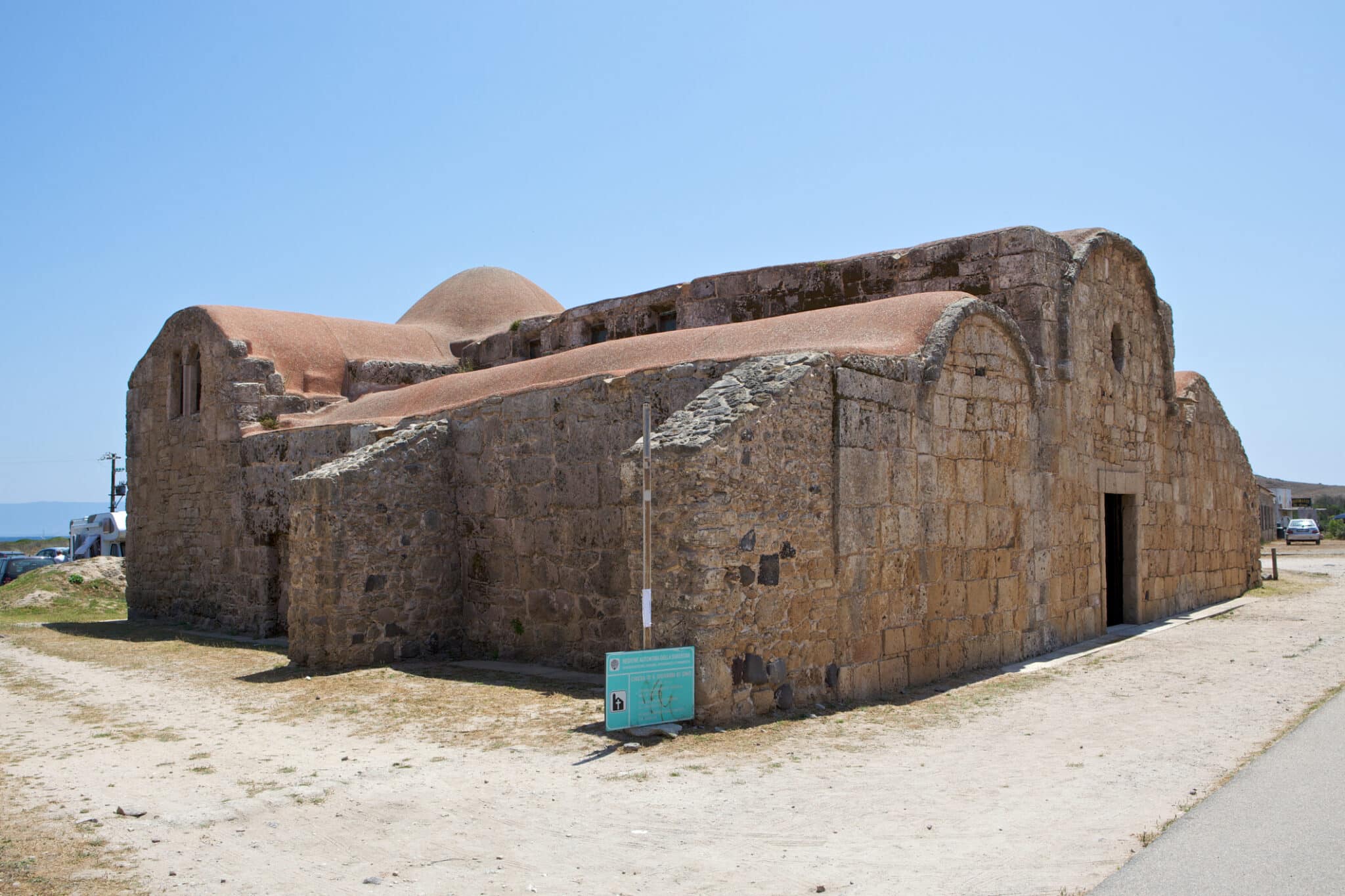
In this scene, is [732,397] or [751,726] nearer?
[751,726]

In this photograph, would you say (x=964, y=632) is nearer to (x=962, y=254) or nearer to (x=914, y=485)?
(x=914, y=485)

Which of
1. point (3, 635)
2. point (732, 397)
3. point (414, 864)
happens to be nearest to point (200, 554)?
point (3, 635)

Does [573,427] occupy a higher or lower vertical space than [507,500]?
higher

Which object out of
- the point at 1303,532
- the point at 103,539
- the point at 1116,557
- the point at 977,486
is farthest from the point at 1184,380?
the point at 103,539

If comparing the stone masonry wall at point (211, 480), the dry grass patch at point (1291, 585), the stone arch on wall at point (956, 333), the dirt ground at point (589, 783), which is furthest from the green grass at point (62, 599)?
the dry grass patch at point (1291, 585)

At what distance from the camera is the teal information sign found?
612cm

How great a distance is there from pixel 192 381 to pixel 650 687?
36.9 feet

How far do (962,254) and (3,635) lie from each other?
1330 cm

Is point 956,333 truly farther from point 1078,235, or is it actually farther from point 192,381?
point 192,381

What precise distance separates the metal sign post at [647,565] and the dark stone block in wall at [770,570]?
2.42 feet

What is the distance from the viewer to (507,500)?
31.4ft

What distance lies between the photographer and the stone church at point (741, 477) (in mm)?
6793

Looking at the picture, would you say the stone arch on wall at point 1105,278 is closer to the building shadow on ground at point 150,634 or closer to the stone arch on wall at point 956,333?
the stone arch on wall at point 956,333

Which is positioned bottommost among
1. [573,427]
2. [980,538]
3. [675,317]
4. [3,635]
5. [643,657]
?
[3,635]
